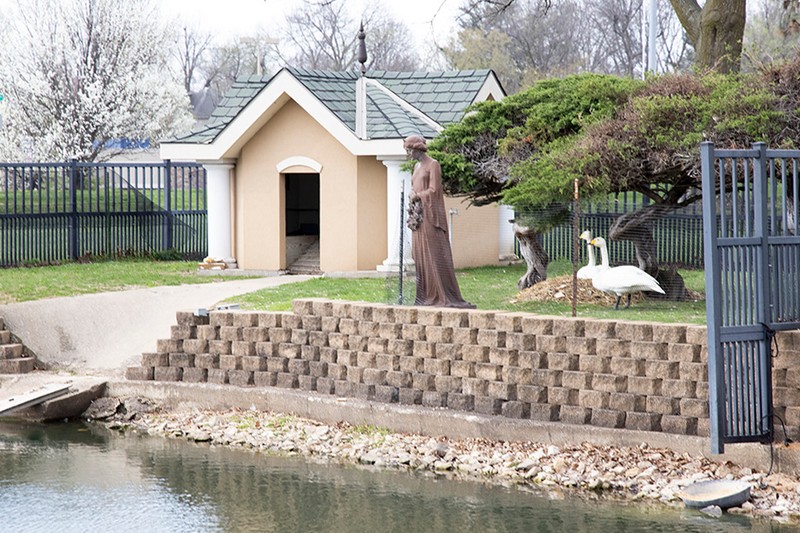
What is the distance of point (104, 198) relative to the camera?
91.4 ft

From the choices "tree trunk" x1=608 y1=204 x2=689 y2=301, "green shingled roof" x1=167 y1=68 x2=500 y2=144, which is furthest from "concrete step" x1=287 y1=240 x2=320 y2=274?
"tree trunk" x1=608 y1=204 x2=689 y2=301

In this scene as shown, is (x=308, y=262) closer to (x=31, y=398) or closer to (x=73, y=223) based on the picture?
(x=73, y=223)

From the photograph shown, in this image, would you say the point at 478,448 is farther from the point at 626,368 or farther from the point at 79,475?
the point at 79,475

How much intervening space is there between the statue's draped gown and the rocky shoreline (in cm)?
196

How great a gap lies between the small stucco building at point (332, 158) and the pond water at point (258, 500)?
874 centimetres

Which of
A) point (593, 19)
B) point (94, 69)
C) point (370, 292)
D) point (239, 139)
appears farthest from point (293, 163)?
point (593, 19)

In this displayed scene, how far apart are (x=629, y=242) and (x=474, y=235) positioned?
266 inches

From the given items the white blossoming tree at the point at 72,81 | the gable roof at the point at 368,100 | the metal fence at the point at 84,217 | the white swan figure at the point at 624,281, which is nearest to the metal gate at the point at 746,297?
the white swan figure at the point at 624,281

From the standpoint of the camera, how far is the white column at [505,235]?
86.5 ft

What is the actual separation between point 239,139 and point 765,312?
14.6 m

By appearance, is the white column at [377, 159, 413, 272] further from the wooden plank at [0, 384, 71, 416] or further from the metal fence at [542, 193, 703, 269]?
the wooden plank at [0, 384, 71, 416]

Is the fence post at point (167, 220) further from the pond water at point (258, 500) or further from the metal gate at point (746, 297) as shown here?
the metal gate at point (746, 297)

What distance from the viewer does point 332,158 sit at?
79.6ft

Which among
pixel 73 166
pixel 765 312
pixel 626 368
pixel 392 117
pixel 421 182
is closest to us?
pixel 765 312
